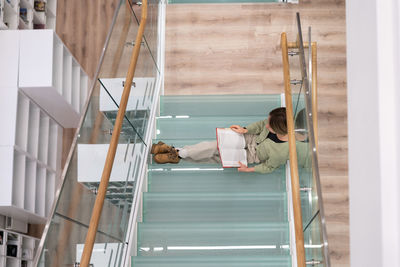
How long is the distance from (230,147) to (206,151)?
21cm

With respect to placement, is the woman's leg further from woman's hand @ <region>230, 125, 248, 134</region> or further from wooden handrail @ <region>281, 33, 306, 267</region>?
wooden handrail @ <region>281, 33, 306, 267</region>

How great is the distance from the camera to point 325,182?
20.7ft

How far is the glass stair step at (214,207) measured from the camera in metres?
4.77

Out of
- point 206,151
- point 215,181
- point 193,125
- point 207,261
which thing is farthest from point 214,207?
point 193,125

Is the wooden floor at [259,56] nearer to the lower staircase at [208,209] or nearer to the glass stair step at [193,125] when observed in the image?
the lower staircase at [208,209]

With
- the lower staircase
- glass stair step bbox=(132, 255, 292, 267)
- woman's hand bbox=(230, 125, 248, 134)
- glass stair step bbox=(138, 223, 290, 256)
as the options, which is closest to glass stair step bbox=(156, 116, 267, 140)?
the lower staircase

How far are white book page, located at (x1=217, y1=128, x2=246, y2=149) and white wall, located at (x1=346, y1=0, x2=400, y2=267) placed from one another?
3168mm

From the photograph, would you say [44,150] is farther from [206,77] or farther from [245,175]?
[245,175]

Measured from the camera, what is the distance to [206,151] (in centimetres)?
518

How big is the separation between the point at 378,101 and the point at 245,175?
3352 millimetres

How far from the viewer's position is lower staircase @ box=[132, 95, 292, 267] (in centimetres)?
440

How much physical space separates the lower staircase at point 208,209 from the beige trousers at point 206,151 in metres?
0.08

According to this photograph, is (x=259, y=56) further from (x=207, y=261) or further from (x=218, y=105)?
(x=207, y=261)

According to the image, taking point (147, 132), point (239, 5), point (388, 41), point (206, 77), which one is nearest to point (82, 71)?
point (206, 77)
